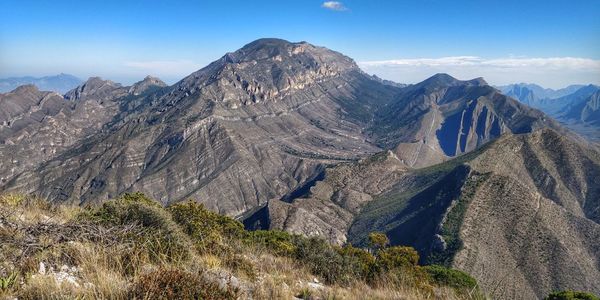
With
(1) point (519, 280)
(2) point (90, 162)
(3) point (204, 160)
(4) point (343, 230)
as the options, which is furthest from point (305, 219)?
(2) point (90, 162)

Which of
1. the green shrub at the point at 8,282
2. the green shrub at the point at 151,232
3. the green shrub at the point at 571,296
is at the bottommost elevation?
the green shrub at the point at 571,296

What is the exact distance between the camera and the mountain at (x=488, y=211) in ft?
191

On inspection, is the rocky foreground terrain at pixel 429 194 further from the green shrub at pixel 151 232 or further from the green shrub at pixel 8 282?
the green shrub at pixel 8 282

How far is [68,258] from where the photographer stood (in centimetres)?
653

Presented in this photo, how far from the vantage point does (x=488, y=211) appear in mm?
70750

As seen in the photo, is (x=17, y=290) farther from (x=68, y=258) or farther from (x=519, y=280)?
(x=519, y=280)

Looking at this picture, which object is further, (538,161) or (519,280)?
(538,161)

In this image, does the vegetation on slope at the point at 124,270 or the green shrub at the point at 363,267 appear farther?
the green shrub at the point at 363,267

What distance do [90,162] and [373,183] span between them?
14350 centimetres

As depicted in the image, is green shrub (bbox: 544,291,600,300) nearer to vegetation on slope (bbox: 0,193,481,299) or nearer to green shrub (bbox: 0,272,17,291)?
vegetation on slope (bbox: 0,193,481,299)

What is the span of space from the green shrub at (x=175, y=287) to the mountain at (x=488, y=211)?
102ft

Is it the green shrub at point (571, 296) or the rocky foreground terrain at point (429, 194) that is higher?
the green shrub at point (571, 296)

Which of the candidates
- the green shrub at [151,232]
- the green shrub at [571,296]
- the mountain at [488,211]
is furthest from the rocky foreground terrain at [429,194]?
the green shrub at [151,232]

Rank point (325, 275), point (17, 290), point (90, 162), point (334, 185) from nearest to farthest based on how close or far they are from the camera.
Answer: point (17, 290) < point (325, 275) < point (334, 185) < point (90, 162)
